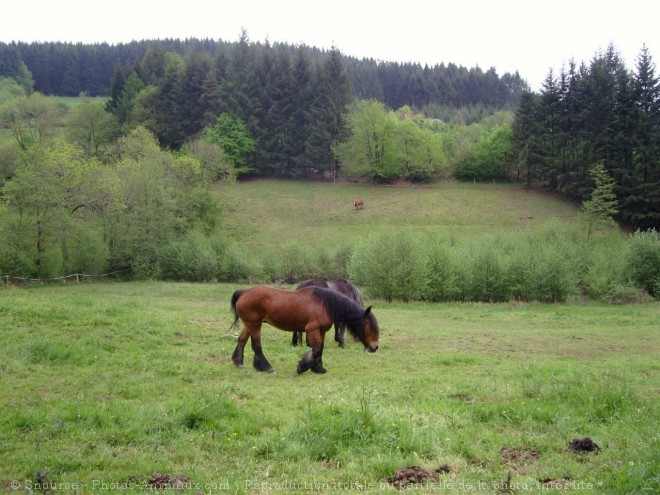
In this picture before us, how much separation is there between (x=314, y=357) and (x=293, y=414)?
345 cm

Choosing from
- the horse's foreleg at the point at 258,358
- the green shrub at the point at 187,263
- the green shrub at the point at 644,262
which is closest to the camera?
the horse's foreleg at the point at 258,358

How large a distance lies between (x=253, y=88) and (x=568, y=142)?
47890 millimetres

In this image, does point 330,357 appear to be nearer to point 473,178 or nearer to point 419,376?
point 419,376

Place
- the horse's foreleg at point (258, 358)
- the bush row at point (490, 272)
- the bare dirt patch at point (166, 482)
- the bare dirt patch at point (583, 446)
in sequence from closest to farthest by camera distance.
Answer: the bare dirt patch at point (166, 482)
the bare dirt patch at point (583, 446)
the horse's foreleg at point (258, 358)
the bush row at point (490, 272)

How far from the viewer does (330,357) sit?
44.7ft

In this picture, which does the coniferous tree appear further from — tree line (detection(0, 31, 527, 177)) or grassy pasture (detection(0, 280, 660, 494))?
grassy pasture (detection(0, 280, 660, 494))

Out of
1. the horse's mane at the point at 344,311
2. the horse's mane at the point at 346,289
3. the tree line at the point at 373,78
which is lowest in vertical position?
the horse's mane at the point at 346,289

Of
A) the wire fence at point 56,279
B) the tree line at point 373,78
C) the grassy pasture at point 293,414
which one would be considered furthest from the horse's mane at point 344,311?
the tree line at point 373,78

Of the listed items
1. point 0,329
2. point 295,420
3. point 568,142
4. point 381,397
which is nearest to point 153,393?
point 295,420

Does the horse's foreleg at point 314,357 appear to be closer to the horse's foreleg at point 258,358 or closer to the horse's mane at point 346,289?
the horse's foreleg at point 258,358

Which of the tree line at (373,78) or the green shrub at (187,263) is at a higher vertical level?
the tree line at (373,78)

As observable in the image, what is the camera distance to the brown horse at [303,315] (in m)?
11.5

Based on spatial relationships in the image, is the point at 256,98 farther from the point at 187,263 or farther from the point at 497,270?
the point at 497,270

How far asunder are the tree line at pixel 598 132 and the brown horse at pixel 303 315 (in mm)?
53034
